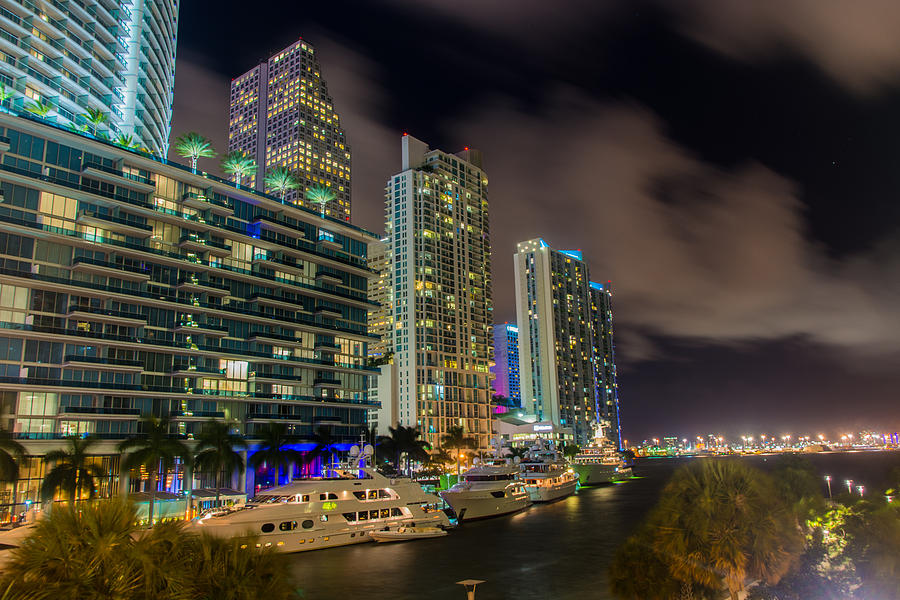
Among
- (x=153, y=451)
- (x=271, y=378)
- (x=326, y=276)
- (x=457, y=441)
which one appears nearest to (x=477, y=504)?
(x=153, y=451)

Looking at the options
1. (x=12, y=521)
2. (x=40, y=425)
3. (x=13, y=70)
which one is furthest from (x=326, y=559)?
(x=13, y=70)

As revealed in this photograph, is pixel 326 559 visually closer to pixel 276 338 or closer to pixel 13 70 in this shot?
pixel 276 338

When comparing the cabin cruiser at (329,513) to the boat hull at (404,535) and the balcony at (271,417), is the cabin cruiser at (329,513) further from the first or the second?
the balcony at (271,417)

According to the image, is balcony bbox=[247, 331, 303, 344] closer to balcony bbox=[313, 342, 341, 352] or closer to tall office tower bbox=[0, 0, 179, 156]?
balcony bbox=[313, 342, 341, 352]

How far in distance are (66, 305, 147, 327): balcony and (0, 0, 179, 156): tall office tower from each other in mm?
A: 33275

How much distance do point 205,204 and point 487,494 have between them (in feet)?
207

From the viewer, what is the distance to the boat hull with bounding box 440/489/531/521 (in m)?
82.5

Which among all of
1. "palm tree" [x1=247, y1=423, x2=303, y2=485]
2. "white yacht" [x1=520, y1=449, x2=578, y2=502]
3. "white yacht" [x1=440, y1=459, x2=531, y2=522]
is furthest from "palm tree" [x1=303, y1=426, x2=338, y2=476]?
"white yacht" [x1=520, y1=449, x2=578, y2=502]

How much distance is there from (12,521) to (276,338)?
4867 centimetres

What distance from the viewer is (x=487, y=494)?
86.4 meters

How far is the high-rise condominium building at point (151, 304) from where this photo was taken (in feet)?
262

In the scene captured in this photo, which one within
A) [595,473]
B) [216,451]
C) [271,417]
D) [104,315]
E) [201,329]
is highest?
[104,315]

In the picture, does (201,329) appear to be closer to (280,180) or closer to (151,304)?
(151,304)

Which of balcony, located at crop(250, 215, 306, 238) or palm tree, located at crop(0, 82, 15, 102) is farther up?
palm tree, located at crop(0, 82, 15, 102)
